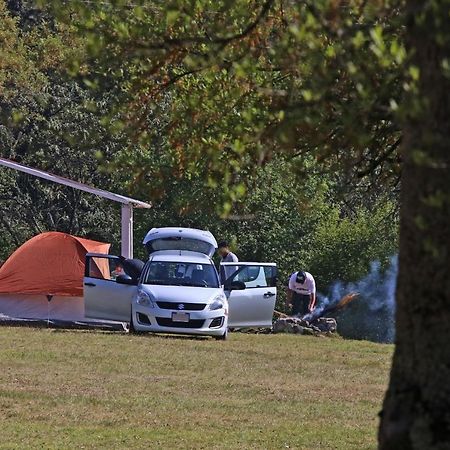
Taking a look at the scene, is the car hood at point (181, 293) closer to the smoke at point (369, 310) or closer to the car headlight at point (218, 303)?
the car headlight at point (218, 303)

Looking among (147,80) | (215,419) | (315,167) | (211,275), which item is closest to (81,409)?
(215,419)

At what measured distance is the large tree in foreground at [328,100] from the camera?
205 inches

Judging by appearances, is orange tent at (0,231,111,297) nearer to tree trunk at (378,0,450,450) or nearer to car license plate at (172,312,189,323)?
car license plate at (172,312,189,323)

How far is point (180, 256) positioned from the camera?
22562 millimetres

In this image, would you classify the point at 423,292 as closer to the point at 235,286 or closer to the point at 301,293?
the point at 235,286

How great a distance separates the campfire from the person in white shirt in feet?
0.75

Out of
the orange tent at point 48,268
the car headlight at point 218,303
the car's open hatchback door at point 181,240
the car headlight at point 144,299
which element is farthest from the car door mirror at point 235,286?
the orange tent at point 48,268

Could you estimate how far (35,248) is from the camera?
25.1 metres

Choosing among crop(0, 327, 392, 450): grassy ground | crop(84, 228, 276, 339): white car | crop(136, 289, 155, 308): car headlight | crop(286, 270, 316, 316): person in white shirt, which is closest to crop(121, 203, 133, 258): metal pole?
crop(84, 228, 276, 339): white car

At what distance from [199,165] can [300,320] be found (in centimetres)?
1714

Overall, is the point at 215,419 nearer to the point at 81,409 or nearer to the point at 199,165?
the point at 81,409

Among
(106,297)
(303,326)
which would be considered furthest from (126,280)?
(303,326)

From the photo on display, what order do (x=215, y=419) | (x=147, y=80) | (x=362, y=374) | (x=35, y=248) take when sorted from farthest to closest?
(x=35, y=248) → (x=362, y=374) → (x=215, y=419) → (x=147, y=80)

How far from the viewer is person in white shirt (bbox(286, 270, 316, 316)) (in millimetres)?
25875
